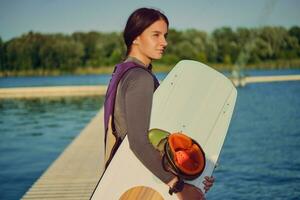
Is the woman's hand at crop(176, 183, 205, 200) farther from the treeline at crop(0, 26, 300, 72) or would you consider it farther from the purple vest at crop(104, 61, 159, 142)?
the treeline at crop(0, 26, 300, 72)

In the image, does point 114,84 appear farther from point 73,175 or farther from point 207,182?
point 73,175

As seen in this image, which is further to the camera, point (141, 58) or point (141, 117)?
point (141, 58)

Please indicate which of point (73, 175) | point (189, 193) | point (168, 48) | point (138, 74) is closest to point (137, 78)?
point (138, 74)

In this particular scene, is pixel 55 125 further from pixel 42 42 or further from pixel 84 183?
pixel 42 42

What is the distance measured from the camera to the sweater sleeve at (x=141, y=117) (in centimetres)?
144

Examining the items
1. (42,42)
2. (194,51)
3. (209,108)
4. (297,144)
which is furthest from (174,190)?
(42,42)

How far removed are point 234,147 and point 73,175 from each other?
3721mm

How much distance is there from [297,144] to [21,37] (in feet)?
162

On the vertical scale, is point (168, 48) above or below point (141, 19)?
below

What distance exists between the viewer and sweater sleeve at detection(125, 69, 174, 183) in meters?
1.44

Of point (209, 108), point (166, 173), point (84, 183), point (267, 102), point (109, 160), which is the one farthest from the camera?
point (267, 102)

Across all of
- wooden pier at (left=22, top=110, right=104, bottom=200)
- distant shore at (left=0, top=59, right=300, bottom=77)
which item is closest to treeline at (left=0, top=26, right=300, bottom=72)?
distant shore at (left=0, top=59, right=300, bottom=77)

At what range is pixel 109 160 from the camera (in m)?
1.70

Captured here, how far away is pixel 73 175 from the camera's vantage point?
5758mm
